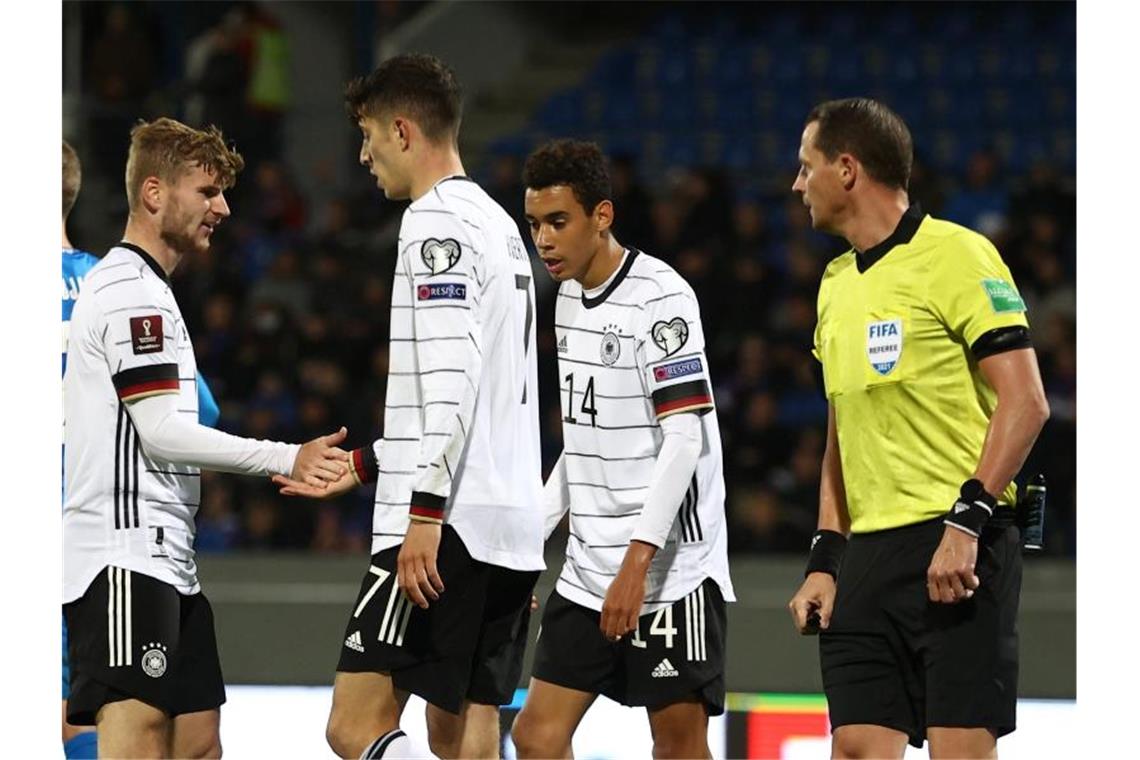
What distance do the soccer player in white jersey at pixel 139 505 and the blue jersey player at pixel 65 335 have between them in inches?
14.5

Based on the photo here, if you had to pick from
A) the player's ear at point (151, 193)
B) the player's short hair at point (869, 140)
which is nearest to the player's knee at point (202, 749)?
the player's ear at point (151, 193)

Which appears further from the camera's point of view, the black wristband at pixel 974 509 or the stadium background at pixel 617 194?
the stadium background at pixel 617 194

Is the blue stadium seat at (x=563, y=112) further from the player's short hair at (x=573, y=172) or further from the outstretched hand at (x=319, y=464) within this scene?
the outstretched hand at (x=319, y=464)

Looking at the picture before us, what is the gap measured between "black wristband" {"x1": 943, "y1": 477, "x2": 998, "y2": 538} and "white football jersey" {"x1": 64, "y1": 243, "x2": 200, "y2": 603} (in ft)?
6.33

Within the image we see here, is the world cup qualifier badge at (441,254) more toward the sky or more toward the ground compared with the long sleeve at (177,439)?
more toward the sky

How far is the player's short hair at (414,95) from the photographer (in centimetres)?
430

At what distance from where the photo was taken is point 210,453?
14.2ft

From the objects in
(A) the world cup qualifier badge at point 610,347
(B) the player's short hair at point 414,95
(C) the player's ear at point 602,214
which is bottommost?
(A) the world cup qualifier badge at point 610,347

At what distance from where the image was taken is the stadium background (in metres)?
9.88

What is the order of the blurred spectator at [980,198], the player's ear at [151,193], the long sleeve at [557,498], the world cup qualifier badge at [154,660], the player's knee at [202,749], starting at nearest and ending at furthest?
the world cup qualifier badge at [154,660], the player's knee at [202,749], the player's ear at [151,193], the long sleeve at [557,498], the blurred spectator at [980,198]

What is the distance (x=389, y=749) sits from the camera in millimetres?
4070

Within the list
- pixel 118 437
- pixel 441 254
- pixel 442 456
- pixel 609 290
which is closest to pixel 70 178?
pixel 118 437

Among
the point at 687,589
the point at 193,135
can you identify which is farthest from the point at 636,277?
the point at 193,135

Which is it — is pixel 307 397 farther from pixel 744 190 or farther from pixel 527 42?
pixel 527 42
